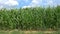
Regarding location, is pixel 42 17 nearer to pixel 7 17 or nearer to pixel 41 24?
pixel 41 24

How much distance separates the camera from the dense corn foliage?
21500 mm

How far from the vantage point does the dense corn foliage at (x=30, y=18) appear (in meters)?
21.5

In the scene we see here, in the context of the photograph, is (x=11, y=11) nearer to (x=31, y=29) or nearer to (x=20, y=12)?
(x=20, y=12)

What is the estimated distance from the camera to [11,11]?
875 inches

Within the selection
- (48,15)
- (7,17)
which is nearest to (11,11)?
(7,17)

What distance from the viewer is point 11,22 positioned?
21.7 m

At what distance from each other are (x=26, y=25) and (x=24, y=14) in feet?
4.25

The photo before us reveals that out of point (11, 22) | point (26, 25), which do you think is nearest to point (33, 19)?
point (26, 25)

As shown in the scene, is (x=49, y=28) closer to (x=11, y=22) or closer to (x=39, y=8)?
(x=39, y=8)

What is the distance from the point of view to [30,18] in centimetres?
2184

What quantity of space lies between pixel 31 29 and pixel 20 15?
2.06 metres

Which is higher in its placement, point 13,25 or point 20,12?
point 20,12

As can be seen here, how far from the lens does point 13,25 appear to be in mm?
21500

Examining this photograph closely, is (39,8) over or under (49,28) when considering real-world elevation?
over
